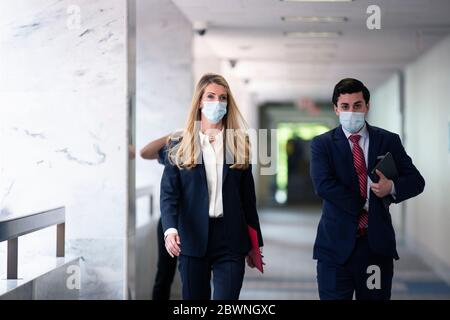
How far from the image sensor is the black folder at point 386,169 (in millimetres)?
3699

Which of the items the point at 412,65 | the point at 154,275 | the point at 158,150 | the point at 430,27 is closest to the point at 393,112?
the point at 430,27

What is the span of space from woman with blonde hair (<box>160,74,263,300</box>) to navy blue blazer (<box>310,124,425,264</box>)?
Result: 0.31m

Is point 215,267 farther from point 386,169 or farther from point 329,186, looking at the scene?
point 386,169

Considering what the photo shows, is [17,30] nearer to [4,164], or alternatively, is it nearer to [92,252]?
[4,164]

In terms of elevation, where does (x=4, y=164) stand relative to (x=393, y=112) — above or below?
below

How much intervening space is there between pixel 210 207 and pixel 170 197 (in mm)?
180

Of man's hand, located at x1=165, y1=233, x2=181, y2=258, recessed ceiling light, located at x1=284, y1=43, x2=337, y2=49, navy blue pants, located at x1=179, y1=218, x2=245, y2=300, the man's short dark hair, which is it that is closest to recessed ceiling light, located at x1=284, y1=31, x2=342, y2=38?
recessed ceiling light, located at x1=284, y1=43, x2=337, y2=49

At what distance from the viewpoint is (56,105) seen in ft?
16.1

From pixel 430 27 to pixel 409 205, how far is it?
43.3 inches

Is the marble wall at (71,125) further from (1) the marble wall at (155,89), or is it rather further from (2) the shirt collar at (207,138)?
(2) the shirt collar at (207,138)

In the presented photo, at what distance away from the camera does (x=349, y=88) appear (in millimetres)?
3848

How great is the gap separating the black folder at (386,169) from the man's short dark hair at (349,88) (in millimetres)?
323

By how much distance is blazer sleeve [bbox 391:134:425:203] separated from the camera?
3.77m

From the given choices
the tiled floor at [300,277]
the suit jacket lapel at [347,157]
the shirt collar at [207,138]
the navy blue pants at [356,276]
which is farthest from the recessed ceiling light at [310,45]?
the navy blue pants at [356,276]
